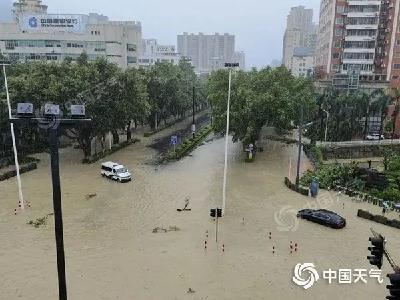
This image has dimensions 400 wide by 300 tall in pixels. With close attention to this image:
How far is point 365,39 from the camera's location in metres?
75.9

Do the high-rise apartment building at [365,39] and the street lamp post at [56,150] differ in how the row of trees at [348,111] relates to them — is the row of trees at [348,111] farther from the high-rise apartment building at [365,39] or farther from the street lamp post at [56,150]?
the street lamp post at [56,150]

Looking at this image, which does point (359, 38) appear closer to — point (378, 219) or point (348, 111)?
point (348, 111)

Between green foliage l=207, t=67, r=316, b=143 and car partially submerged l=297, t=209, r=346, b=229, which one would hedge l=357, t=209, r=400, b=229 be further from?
green foliage l=207, t=67, r=316, b=143

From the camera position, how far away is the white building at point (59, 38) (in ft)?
292

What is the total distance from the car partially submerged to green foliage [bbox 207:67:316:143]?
58.6ft

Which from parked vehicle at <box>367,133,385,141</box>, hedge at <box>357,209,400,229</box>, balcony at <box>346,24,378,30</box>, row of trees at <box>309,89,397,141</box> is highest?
balcony at <box>346,24,378,30</box>

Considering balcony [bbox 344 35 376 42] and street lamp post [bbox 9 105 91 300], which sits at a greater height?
balcony [bbox 344 35 376 42]

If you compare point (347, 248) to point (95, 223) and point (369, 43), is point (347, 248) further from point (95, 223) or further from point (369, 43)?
point (369, 43)

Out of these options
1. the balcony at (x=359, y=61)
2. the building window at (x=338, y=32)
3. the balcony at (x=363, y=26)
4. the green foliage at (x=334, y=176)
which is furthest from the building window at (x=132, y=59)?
the green foliage at (x=334, y=176)

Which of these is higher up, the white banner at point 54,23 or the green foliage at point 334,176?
the white banner at point 54,23

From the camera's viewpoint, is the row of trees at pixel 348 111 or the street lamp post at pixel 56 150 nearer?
the street lamp post at pixel 56 150

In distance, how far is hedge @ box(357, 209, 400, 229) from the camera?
2873cm

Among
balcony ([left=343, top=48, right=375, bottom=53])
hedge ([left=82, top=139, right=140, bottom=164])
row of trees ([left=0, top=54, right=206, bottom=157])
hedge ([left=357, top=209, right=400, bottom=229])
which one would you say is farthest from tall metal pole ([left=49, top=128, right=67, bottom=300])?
balcony ([left=343, top=48, right=375, bottom=53])

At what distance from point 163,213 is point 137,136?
35.6m
